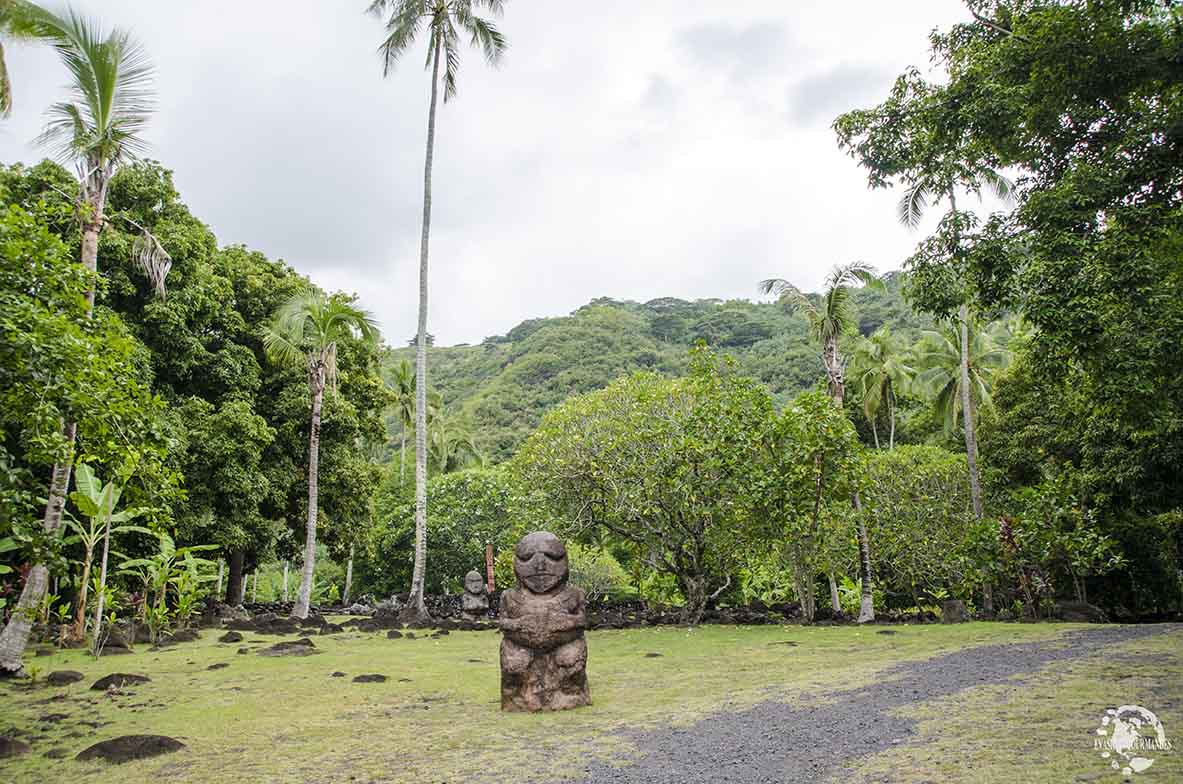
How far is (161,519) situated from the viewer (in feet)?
26.3

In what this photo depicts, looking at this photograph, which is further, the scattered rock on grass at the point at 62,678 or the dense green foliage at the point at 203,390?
the scattered rock on grass at the point at 62,678

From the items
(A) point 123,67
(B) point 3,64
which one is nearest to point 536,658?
(B) point 3,64

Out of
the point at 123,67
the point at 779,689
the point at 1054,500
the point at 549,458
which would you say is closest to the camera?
the point at 779,689

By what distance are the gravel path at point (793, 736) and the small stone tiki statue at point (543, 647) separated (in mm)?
1520

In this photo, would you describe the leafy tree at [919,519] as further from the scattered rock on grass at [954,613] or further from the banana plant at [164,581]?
the banana plant at [164,581]

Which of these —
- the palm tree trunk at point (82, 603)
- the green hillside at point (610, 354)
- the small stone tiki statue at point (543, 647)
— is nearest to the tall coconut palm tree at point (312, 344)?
the palm tree trunk at point (82, 603)

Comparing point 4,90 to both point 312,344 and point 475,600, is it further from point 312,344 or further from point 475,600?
point 475,600

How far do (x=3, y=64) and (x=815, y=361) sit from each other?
41486 millimetres

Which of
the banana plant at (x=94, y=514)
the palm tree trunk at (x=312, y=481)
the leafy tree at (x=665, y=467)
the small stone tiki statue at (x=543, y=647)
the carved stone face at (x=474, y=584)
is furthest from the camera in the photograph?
the carved stone face at (x=474, y=584)

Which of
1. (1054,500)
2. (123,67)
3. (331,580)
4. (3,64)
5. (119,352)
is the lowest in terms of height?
(331,580)

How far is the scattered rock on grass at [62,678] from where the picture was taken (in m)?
9.60

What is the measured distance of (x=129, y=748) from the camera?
20.2ft

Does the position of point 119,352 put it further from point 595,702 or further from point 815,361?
point 815,361

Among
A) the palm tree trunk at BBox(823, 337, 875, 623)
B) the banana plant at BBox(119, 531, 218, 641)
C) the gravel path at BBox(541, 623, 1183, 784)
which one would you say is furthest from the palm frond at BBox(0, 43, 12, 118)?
the palm tree trunk at BBox(823, 337, 875, 623)
